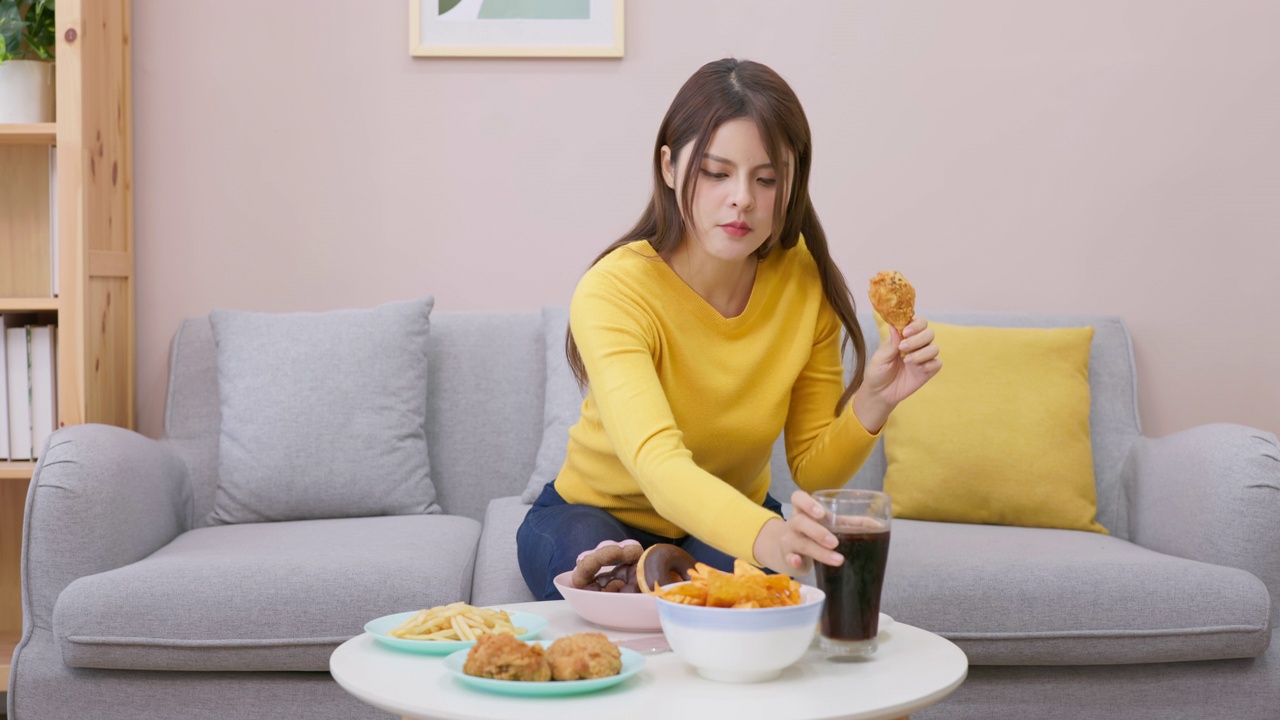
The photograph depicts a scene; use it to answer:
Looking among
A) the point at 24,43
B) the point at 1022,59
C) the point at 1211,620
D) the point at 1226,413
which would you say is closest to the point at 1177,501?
the point at 1211,620

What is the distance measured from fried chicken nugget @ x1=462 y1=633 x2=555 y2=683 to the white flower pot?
2.02 m

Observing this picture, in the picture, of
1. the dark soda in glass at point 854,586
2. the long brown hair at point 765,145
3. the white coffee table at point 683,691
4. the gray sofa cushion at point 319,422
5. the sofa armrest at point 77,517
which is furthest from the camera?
the gray sofa cushion at point 319,422

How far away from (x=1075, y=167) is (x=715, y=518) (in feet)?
6.37

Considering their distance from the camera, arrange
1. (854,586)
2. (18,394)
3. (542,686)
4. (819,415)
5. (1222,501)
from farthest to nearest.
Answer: (18,394)
(1222,501)
(819,415)
(854,586)
(542,686)

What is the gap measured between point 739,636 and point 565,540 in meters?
0.64

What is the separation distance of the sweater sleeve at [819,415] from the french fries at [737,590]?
0.69 m

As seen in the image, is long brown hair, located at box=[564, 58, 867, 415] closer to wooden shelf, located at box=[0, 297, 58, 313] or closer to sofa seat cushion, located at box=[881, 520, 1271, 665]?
sofa seat cushion, located at box=[881, 520, 1271, 665]

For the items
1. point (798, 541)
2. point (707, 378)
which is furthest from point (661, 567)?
point (707, 378)

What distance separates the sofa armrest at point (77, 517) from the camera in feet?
6.31

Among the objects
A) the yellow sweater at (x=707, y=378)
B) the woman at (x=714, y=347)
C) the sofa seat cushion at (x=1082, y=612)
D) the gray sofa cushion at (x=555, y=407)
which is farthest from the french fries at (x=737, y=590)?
the gray sofa cushion at (x=555, y=407)

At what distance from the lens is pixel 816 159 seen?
284 centimetres

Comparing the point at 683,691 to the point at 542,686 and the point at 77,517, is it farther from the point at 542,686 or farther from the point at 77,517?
the point at 77,517

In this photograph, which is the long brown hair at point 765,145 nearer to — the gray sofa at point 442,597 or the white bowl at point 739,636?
the gray sofa at point 442,597

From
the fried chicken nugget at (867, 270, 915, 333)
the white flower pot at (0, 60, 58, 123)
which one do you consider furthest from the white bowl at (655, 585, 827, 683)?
the white flower pot at (0, 60, 58, 123)
